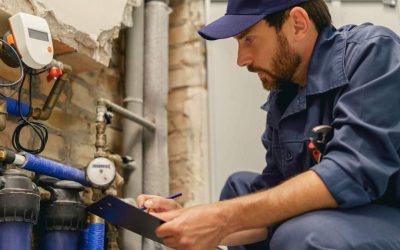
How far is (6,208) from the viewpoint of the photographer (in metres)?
0.95

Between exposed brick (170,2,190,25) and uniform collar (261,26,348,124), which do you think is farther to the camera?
exposed brick (170,2,190,25)

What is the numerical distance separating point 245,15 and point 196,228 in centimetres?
48

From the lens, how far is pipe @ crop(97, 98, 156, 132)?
4.57 feet

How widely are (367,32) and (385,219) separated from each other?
1.23ft

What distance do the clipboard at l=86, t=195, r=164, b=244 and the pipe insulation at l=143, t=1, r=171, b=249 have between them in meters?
0.55

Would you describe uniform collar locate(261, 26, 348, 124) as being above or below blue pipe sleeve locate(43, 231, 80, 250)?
above

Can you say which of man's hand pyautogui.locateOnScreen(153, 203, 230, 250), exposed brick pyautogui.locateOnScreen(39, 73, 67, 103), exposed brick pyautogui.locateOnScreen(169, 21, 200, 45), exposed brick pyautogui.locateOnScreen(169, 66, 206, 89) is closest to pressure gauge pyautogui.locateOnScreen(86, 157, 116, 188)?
exposed brick pyautogui.locateOnScreen(39, 73, 67, 103)

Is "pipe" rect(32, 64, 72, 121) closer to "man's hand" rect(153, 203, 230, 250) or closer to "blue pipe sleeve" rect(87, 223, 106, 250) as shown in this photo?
"blue pipe sleeve" rect(87, 223, 106, 250)

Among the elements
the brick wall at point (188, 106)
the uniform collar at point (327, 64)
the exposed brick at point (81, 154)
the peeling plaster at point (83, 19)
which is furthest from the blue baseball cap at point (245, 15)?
the brick wall at point (188, 106)

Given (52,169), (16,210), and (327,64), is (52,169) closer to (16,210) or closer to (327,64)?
(16,210)

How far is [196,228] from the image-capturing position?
871mm

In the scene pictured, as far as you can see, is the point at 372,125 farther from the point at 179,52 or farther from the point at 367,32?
the point at 179,52

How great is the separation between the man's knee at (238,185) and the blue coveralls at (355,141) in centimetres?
30

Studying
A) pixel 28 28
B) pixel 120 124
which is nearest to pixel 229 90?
pixel 120 124
